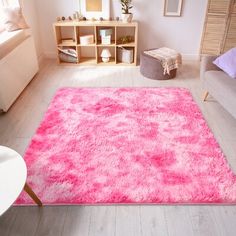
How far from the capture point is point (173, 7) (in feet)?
11.8

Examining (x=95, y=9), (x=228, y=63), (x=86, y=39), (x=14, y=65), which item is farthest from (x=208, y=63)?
(x=14, y=65)

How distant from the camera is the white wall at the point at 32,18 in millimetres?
3339

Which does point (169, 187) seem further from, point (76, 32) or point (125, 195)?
point (76, 32)

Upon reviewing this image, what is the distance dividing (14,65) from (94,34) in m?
1.45

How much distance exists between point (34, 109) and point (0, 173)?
1.33 m

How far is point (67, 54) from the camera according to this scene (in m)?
3.71

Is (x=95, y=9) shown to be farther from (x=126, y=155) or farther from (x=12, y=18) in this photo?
(x=126, y=155)

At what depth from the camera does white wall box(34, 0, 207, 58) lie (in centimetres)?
361

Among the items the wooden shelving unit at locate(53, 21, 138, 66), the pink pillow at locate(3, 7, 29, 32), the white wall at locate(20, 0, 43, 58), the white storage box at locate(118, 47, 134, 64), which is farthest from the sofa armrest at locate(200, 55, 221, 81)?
the white wall at locate(20, 0, 43, 58)

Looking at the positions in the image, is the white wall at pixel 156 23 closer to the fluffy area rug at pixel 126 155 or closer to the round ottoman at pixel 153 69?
the round ottoman at pixel 153 69

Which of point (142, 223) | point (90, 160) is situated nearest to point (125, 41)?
point (90, 160)

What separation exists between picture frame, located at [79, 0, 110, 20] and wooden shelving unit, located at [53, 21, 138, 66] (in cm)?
16

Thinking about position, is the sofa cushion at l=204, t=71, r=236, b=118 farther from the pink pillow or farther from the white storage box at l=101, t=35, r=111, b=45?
the pink pillow

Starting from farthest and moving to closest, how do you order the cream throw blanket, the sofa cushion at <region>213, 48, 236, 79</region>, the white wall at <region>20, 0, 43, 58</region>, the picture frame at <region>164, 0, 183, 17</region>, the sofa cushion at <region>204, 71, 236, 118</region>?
the picture frame at <region>164, 0, 183, 17</region> → the white wall at <region>20, 0, 43, 58</region> → the cream throw blanket → the sofa cushion at <region>213, 48, 236, 79</region> → the sofa cushion at <region>204, 71, 236, 118</region>
